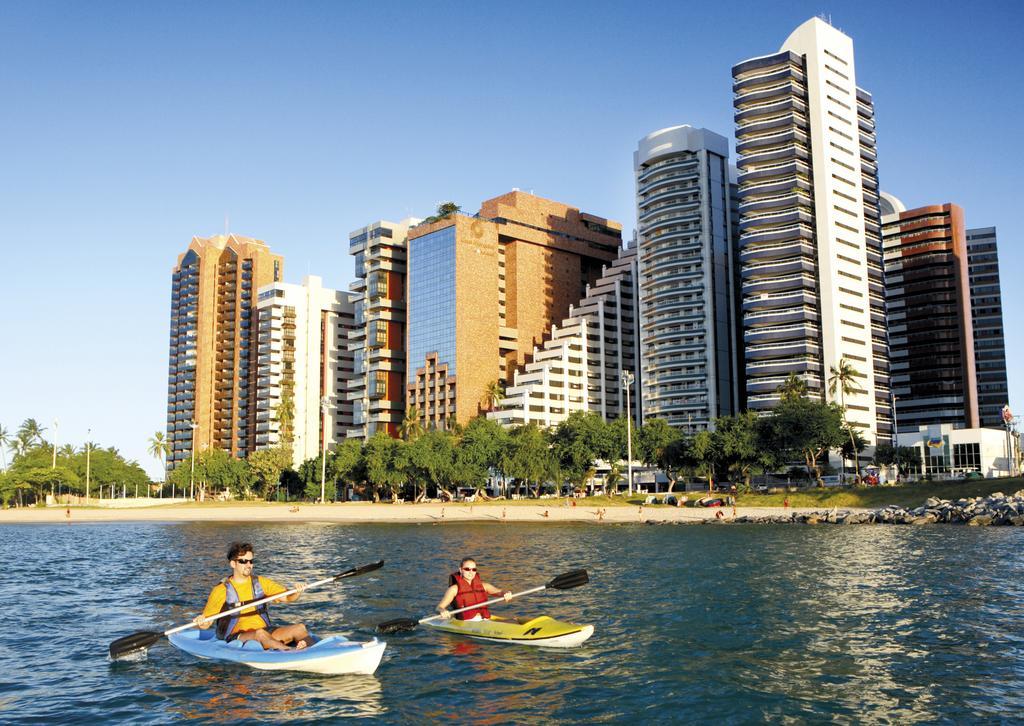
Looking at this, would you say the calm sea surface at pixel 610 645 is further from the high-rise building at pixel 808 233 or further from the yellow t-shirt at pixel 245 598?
the high-rise building at pixel 808 233

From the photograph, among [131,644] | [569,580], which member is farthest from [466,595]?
[131,644]

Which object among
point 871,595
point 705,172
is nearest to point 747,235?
point 705,172

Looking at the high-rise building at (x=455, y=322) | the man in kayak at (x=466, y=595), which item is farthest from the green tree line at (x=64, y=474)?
the man in kayak at (x=466, y=595)

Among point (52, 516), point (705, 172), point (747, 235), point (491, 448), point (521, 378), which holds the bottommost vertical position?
point (52, 516)

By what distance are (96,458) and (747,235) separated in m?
135

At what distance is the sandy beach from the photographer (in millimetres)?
98062

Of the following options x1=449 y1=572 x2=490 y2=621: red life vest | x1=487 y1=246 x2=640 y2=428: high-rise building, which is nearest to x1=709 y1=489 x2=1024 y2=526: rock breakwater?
x1=449 y1=572 x2=490 y2=621: red life vest

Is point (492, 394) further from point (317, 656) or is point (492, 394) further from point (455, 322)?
point (317, 656)

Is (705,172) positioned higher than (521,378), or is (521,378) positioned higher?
(705,172)

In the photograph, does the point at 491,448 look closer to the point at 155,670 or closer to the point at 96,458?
the point at 96,458

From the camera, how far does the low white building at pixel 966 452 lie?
128m

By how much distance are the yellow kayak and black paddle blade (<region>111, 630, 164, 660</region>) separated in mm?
8024

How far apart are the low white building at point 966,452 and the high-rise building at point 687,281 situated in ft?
144

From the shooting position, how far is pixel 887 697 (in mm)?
18484
